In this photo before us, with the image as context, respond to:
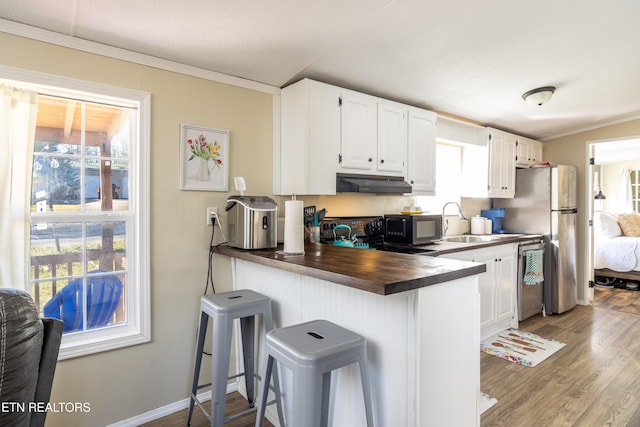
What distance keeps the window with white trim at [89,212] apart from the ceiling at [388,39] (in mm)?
364

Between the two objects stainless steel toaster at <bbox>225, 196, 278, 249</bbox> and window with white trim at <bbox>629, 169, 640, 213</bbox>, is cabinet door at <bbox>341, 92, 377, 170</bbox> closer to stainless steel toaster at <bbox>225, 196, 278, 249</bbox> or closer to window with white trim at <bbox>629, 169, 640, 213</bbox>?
stainless steel toaster at <bbox>225, 196, 278, 249</bbox>

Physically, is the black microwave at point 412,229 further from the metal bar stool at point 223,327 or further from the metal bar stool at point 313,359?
the metal bar stool at point 313,359

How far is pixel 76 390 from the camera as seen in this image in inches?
72.1

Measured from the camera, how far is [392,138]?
9.62 ft

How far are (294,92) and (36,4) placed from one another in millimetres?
1428

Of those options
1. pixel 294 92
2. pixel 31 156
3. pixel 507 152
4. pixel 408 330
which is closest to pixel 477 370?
pixel 408 330

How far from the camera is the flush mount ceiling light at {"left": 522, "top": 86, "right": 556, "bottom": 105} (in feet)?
10.00

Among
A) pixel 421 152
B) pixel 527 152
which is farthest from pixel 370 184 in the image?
pixel 527 152

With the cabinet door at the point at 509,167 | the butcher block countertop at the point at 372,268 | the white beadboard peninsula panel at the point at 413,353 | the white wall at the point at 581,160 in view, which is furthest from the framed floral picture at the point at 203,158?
the white wall at the point at 581,160

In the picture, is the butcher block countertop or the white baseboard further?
the white baseboard

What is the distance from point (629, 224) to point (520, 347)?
13.8 ft

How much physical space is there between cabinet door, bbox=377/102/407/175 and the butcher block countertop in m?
1.18

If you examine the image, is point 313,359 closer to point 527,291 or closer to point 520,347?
point 520,347

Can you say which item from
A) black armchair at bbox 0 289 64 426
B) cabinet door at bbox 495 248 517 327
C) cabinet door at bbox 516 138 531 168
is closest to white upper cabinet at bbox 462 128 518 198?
cabinet door at bbox 516 138 531 168
